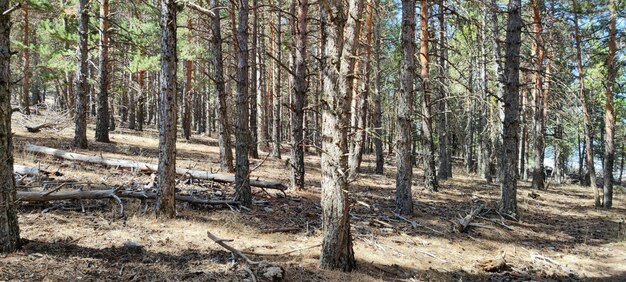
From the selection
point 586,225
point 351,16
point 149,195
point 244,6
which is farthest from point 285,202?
point 586,225

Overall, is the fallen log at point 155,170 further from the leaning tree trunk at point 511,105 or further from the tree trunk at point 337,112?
the leaning tree trunk at point 511,105

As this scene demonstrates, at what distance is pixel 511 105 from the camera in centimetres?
1109

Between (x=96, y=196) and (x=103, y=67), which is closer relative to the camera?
(x=96, y=196)

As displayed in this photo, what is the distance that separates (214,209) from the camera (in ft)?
28.5

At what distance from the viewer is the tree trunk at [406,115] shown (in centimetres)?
994

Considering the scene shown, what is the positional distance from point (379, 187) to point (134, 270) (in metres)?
10.6

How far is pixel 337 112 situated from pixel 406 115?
4887 mm

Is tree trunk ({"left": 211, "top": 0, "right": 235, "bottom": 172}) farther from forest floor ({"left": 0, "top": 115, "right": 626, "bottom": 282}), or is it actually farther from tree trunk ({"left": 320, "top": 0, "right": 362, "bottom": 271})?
tree trunk ({"left": 320, "top": 0, "right": 362, "bottom": 271})

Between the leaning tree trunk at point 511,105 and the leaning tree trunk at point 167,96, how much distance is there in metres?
8.91

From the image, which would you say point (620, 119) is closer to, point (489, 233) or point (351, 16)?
point (489, 233)

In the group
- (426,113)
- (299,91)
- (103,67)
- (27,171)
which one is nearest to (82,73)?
(103,67)

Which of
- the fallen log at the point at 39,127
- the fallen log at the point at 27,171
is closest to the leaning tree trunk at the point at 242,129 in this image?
the fallen log at the point at 27,171

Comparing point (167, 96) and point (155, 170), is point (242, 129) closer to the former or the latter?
point (167, 96)

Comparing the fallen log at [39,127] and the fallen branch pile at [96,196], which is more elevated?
the fallen log at [39,127]
